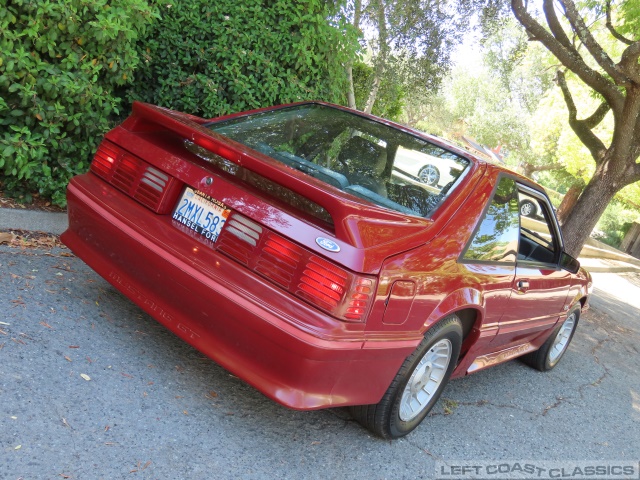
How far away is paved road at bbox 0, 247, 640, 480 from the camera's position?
2787 mm

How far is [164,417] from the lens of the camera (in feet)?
10.3

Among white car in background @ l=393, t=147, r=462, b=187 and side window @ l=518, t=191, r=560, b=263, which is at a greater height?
white car in background @ l=393, t=147, r=462, b=187

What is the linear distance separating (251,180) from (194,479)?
1431mm

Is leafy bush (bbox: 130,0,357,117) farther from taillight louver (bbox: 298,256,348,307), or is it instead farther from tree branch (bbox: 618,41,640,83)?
tree branch (bbox: 618,41,640,83)

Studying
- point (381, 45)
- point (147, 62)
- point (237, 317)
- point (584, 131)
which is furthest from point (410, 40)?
point (237, 317)

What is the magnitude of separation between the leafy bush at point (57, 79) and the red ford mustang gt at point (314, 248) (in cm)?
126

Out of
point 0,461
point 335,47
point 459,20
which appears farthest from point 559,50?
point 0,461

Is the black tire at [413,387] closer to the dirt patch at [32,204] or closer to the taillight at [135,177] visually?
the taillight at [135,177]

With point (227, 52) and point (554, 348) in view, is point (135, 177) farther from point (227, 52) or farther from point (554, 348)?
point (554, 348)

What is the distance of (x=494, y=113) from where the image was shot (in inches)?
1211

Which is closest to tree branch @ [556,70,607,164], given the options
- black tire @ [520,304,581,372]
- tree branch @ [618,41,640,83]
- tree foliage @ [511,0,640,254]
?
tree foliage @ [511,0,640,254]

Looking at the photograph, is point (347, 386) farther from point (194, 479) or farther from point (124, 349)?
point (124, 349)

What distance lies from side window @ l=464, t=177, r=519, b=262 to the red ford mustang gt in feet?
0.05

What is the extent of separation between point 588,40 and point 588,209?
2.66m
